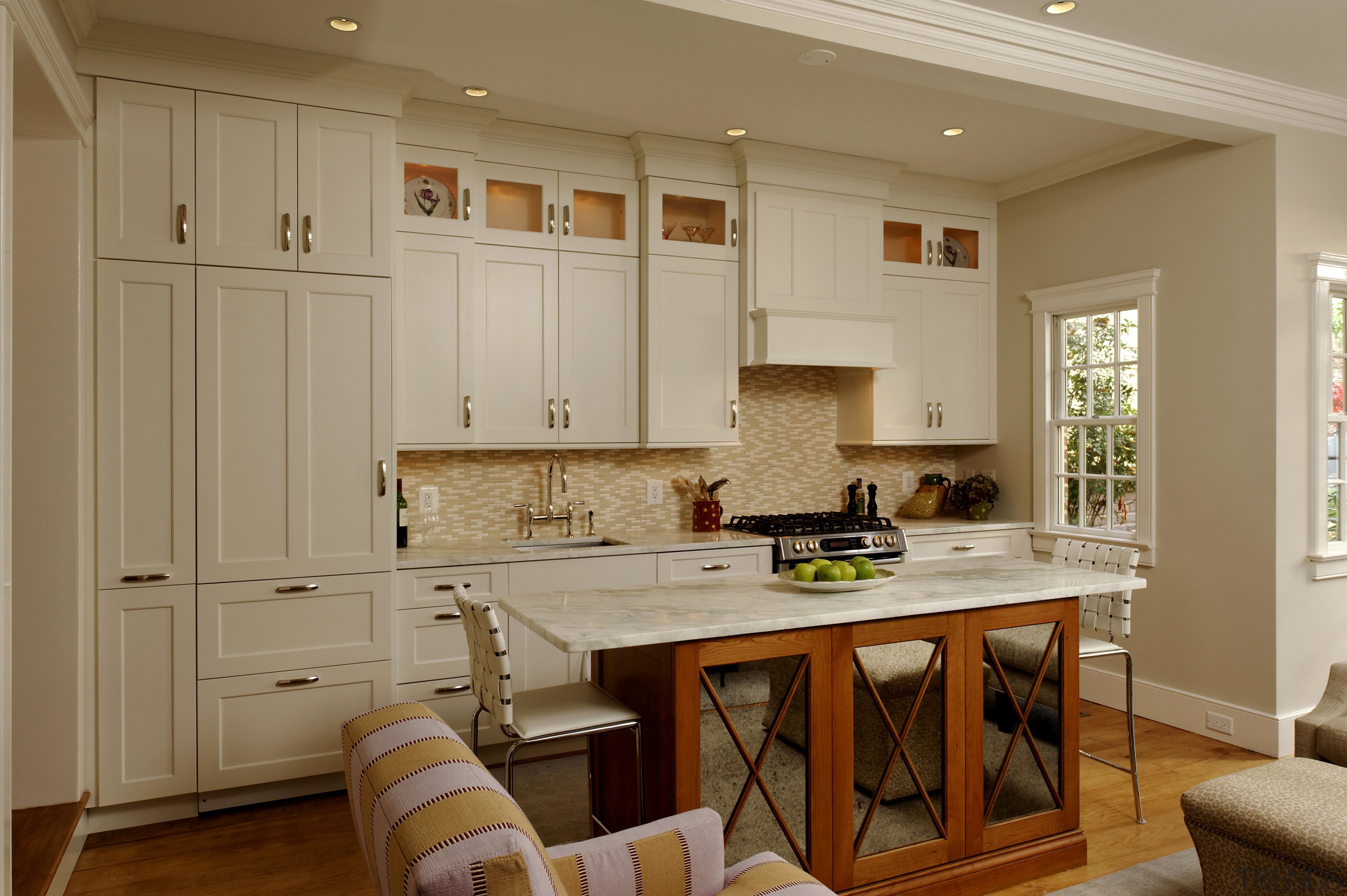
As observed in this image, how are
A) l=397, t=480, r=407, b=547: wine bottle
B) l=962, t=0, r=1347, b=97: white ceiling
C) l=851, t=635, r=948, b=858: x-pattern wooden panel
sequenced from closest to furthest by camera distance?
1. l=851, t=635, r=948, b=858: x-pattern wooden panel
2. l=962, t=0, r=1347, b=97: white ceiling
3. l=397, t=480, r=407, b=547: wine bottle

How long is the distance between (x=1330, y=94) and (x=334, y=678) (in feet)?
16.0

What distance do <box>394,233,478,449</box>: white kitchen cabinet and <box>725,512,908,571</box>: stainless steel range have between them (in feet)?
5.07

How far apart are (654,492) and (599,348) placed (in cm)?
Answer: 88

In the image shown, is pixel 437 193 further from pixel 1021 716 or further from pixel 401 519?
pixel 1021 716

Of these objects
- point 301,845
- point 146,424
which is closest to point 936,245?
point 146,424

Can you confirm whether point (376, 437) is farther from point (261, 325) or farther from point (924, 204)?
point (924, 204)

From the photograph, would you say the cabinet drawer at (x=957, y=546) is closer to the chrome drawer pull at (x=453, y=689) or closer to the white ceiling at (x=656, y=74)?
the white ceiling at (x=656, y=74)

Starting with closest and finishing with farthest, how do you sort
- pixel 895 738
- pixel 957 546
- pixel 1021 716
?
pixel 895 738, pixel 1021 716, pixel 957 546

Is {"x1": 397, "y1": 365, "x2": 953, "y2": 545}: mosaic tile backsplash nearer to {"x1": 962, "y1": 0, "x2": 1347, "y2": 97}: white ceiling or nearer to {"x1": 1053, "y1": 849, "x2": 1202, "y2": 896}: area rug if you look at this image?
{"x1": 962, "y1": 0, "x2": 1347, "y2": 97}: white ceiling

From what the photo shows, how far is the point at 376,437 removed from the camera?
11.3 ft

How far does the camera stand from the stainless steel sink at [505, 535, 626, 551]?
165 inches

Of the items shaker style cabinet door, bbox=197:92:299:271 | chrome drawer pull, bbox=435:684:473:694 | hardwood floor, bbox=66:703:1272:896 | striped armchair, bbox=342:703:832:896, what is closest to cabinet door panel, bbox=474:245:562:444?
shaker style cabinet door, bbox=197:92:299:271

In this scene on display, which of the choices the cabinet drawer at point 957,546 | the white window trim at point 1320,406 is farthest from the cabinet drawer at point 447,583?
the white window trim at point 1320,406

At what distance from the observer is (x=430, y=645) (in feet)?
11.8
